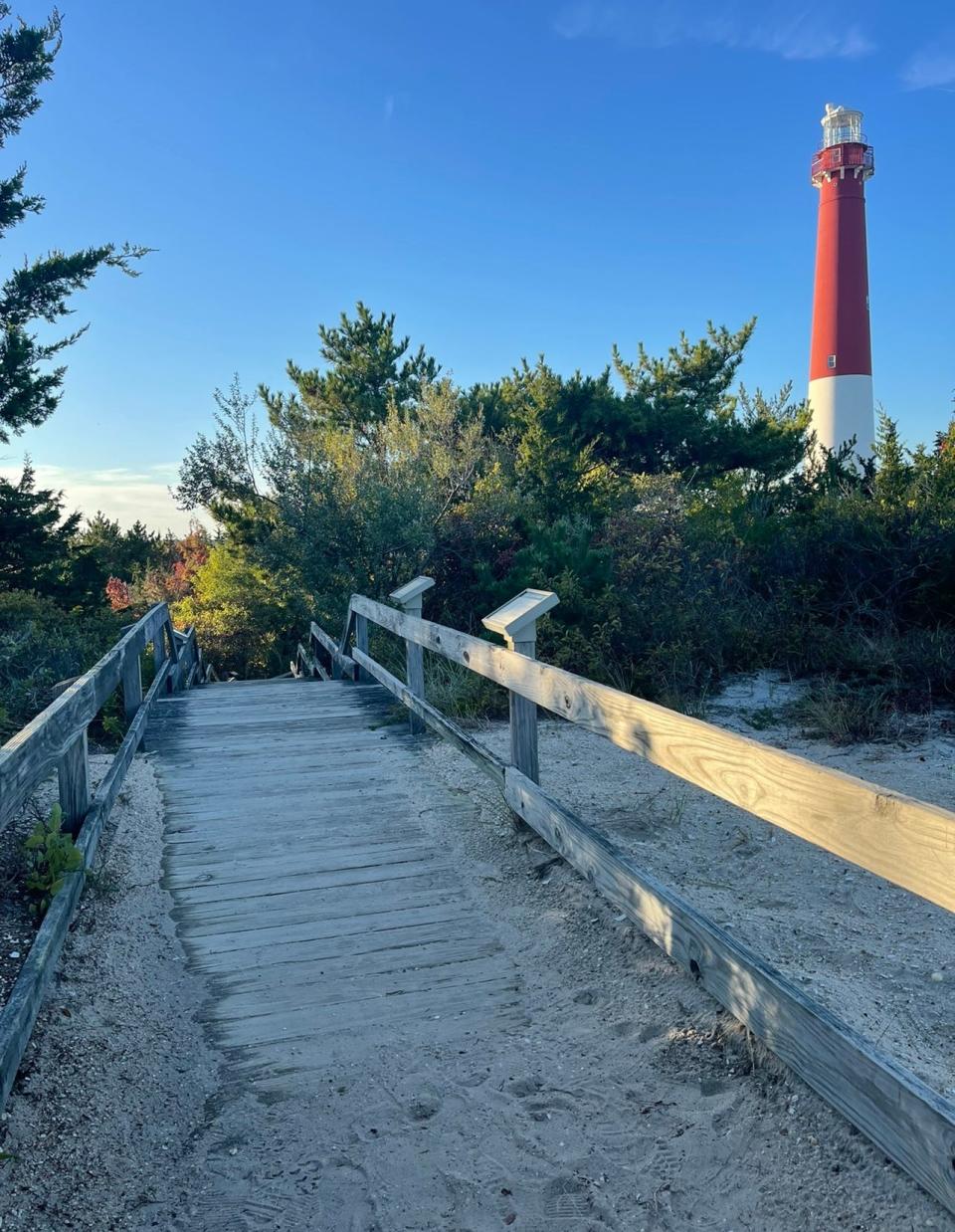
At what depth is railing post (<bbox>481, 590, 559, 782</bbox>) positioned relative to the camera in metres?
4.07

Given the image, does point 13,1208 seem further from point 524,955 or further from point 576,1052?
point 524,955

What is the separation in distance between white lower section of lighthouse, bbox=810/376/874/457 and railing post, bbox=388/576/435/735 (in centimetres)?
2372

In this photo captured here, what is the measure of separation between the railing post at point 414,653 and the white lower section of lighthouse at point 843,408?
23.7 m

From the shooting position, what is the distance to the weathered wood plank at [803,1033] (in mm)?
1784

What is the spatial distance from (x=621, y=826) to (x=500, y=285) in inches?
697

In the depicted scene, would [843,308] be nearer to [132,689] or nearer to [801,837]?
[132,689]

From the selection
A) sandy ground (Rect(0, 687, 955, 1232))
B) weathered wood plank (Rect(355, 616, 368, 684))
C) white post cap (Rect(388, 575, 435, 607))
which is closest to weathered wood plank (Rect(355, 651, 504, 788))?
white post cap (Rect(388, 575, 435, 607))

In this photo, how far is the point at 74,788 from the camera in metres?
3.85

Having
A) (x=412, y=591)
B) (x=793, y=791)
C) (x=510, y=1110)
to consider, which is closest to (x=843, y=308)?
(x=412, y=591)

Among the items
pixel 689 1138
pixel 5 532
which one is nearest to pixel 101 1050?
pixel 689 1138

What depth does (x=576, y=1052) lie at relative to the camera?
105 inches

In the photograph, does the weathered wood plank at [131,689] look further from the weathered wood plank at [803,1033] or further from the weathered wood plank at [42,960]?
the weathered wood plank at [803,1033]

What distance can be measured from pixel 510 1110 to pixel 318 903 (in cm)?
154

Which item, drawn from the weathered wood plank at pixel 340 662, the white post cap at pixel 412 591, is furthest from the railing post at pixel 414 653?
the weathered wood plank at pixel 340 662
